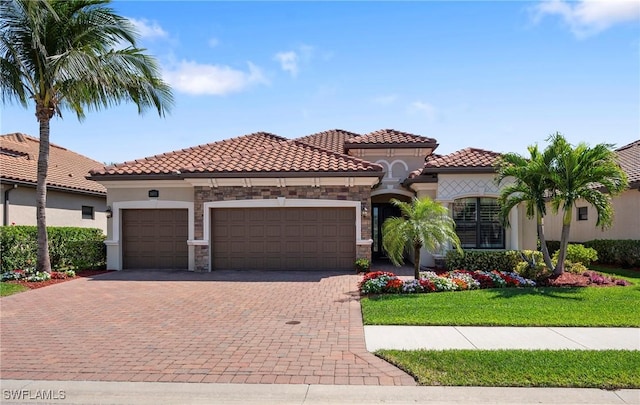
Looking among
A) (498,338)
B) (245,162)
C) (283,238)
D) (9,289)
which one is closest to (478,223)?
(283,238)

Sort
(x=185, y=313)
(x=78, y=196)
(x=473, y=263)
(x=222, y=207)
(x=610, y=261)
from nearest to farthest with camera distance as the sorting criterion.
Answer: (x=185, y=313)
(x=473, y=263)
(x=222, y=207)
(x=610, y=261)
(x=78, y=196)

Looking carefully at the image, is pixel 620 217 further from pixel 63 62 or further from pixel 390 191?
pixel 63 62

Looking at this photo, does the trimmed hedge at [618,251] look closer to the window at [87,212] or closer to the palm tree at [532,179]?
the palm tree at [532,179]

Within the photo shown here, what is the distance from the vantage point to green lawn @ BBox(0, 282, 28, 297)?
1081cm

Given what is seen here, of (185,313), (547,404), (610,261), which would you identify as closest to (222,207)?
(185,313)

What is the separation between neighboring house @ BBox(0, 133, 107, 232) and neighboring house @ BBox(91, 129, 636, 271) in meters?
3.92

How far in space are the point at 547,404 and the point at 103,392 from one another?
4.81 metres

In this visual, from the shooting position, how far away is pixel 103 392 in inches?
190

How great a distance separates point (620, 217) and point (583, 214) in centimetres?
252

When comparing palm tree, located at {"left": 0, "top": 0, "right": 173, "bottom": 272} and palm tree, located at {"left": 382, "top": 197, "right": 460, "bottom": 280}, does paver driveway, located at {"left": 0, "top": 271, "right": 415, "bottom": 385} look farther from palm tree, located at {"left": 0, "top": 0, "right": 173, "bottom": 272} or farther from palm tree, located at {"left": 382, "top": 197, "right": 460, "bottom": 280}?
palm tree, located at {"left": 0, "top": 0, "right": 173, "bottom": 272}

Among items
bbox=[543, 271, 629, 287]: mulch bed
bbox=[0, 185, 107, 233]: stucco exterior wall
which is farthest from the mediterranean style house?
bbox=[0, 185, 107, 233]: stucco exterior wall

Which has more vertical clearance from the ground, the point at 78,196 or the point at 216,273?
the point at 78,196

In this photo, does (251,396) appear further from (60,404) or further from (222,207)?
(222,207)

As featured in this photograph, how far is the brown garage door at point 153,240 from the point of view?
15.3m
